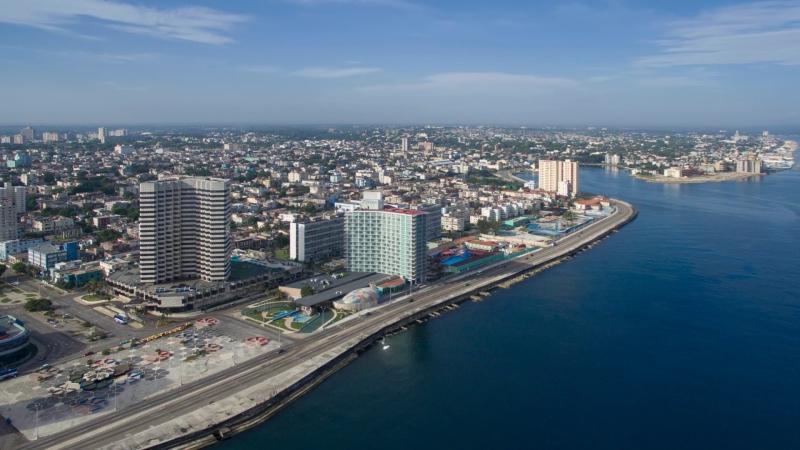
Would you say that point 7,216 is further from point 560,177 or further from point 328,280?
point 560,177

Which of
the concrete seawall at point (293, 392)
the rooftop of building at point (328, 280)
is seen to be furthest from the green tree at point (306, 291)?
the concrete seawall at point (293, 392)

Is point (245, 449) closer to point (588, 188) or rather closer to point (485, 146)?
point (588, 188)

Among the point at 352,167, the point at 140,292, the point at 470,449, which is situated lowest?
the point at 470,449

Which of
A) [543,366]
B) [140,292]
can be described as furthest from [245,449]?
[140,292]

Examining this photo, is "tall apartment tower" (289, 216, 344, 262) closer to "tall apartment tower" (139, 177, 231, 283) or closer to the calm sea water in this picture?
"tall apartment tower" (139, 177, 231, 283)

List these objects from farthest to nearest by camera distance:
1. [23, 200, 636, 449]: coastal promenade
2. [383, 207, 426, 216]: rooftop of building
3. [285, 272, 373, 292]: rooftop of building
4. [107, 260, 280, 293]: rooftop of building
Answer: [383, 207, 426, 216]: rooftop of building → [285, 272, 373, 292]: rooftop of building → [107, 260, 280, 293]: rooftop of building → [23, 200, 636, 449]: coastal promenade

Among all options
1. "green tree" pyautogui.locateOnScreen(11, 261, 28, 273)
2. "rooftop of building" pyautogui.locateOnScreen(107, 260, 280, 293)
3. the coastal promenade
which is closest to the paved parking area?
the coastal promenade
